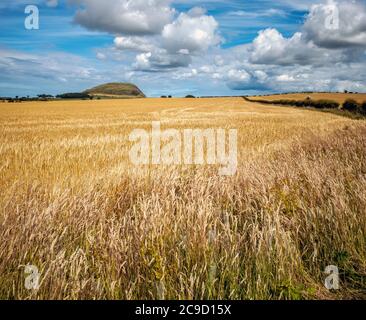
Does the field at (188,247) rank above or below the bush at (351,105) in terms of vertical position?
below

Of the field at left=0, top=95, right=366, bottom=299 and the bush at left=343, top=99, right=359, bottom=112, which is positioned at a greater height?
the bush at left=343, top=99, right=359, bottom=112

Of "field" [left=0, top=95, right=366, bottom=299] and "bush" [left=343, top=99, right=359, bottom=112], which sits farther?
"bush" [left=343, top=99, right=359, bottom=112]

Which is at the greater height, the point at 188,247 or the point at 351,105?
the point at 351,105

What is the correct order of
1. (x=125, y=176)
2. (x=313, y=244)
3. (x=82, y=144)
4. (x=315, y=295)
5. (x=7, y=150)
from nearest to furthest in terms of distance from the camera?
(x=315, y=295)
(x=313, y=244)
(x=125, y=176)
(x=7, y=150)
(x=82, y=144)

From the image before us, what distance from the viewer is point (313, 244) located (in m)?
3.69

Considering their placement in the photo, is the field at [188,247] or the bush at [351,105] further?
the bush at [351,105]

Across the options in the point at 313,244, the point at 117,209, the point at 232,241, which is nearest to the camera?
the point at 232,241

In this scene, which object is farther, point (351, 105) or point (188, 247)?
point (351, 105)

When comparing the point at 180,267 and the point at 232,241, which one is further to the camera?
the point at 232,241

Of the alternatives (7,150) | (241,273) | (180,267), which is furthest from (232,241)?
(7,150)
